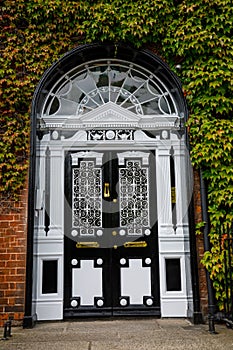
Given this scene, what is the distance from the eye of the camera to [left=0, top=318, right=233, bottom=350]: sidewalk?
4184 mm

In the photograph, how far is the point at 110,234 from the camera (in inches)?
233

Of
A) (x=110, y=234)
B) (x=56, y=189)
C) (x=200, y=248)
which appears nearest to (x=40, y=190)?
(x=56, y=189)

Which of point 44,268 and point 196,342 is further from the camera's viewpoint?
point 44,268

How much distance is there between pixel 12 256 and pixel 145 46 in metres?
4.00

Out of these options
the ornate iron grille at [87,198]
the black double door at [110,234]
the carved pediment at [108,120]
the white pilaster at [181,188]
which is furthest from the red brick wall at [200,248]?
the ornate iron grille at [87,198]

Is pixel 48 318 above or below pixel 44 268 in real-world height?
below

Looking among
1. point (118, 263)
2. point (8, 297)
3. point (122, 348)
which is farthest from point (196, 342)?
point (8, 297)

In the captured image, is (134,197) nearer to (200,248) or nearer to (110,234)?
(110,234)

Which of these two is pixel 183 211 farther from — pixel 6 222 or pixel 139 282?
pixel 6 222

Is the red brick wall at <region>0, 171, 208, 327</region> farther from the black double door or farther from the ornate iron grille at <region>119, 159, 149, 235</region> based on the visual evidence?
the ornate iron grille at <region>119, 159, 149, 235</region>

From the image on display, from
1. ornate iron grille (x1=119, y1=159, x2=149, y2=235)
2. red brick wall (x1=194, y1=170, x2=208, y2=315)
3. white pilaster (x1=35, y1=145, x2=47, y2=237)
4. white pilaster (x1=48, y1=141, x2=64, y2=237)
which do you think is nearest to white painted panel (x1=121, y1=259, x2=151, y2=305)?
ornate iron grille (x1=119, y1=159, x2=149, y2=235)

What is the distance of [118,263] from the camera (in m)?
5.84

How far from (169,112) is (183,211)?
169 centimetres

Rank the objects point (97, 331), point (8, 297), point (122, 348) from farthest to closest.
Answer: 1. point (8, 297)
2. point (97, 331)
3. point (122, 348)
